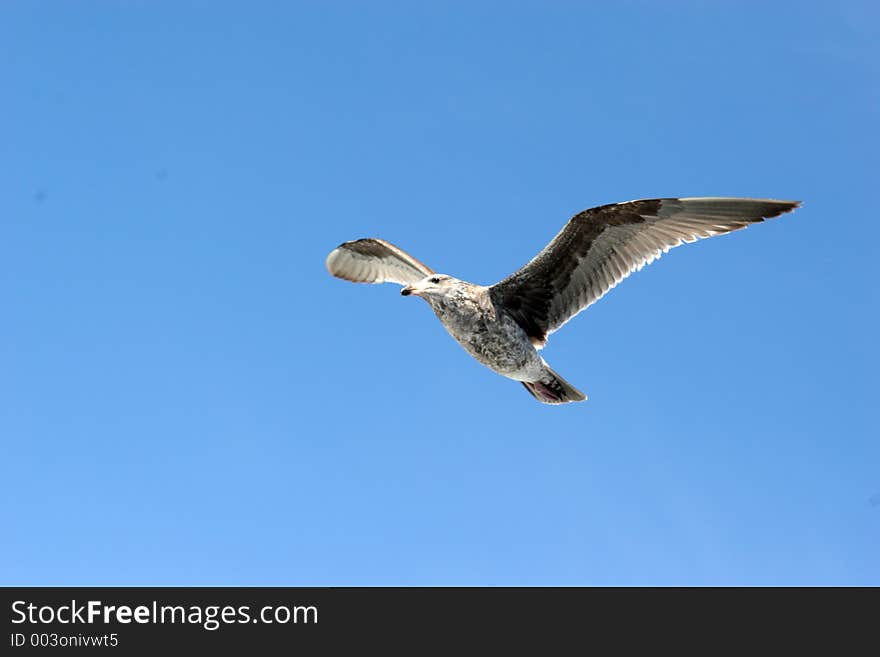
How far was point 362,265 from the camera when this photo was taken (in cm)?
1272

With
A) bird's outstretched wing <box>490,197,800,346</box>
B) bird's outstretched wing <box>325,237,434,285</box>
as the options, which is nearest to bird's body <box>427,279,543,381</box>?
bird's outstretched wing <box>490,197,800,346</box>

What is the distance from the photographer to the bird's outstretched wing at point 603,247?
396 inches

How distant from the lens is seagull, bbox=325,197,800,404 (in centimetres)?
1014

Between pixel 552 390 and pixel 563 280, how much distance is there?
4.89ft

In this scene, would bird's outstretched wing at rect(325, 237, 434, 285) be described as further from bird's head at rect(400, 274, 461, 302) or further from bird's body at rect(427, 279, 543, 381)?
bird's body at rect(427, 279, 543, 381)

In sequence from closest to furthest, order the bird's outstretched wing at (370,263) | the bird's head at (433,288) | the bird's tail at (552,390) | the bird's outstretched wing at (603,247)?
the bird's outstretched wing at (603,247), the bird's head at (433,288), the bird's tail at (552,390), the bird's outstretched wing at (370,263)

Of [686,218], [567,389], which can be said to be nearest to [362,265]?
[567,389]

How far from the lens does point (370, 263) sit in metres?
12.7

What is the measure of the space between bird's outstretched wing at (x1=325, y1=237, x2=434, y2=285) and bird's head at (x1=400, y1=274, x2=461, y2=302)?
1.93 m

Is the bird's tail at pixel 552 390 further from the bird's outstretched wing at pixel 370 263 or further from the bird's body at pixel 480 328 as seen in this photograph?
the bird's outstretched wing at pixel 370 263

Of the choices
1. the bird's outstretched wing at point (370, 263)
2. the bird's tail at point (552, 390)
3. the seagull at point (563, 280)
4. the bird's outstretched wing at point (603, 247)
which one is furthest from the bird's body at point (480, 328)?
the bird's outstretched wing at point (370, 263)

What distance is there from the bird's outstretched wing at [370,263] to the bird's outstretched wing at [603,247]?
2213 mm
